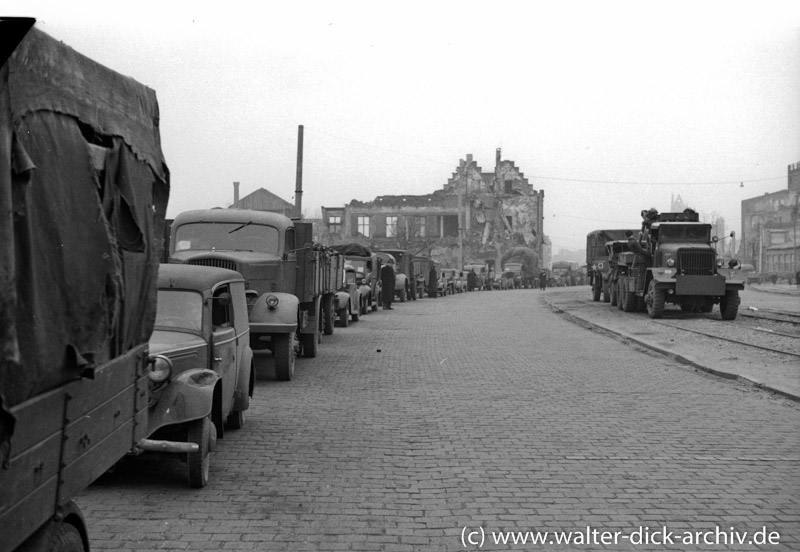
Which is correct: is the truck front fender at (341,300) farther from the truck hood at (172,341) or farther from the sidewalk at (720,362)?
the truck hood at (172,341)

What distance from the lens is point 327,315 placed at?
62.0 feet

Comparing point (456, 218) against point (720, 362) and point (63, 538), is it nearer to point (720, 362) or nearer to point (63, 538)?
point (720, 362)

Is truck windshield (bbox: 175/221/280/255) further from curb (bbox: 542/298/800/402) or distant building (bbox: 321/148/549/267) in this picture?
distant building (bbox: 321/148/549/267)

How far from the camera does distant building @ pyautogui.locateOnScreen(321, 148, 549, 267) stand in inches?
3105

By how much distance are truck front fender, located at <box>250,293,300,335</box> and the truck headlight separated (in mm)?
5204

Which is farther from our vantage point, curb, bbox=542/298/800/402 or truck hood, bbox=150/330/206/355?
curb, bbox=542/298/800/402

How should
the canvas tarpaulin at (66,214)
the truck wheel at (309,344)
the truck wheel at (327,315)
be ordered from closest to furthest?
1. the canvas tarpaulin at (66,214)
2. the truck wheel at (309,344)
3. the truck wheel at (327,315)

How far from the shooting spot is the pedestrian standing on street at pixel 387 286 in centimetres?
3347

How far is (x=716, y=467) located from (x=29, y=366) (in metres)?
5.53

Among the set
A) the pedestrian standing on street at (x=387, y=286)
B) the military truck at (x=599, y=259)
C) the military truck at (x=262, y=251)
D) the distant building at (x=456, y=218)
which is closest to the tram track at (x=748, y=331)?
the military truck at (x=599, y=259)

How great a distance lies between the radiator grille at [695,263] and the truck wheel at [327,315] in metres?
11.4

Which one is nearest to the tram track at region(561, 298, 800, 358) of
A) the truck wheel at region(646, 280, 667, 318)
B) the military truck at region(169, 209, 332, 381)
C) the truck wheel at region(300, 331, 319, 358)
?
the truck wheel at region(646, 280, 667, 318)

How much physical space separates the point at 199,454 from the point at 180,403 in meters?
0.37

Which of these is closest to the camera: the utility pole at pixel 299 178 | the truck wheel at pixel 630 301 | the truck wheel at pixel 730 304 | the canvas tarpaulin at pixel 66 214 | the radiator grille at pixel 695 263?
the canvas tarpaulin at pixel 66 214
